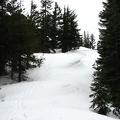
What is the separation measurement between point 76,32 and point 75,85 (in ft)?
70.1

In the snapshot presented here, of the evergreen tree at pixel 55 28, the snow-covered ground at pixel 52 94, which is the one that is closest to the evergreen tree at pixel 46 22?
the evergreen tree at pixel 55 28

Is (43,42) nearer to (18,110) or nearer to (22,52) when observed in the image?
(22,52)

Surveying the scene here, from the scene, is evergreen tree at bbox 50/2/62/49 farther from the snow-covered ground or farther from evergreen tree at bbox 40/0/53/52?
the snow-covered ground

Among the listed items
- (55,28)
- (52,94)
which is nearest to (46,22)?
(55,28)

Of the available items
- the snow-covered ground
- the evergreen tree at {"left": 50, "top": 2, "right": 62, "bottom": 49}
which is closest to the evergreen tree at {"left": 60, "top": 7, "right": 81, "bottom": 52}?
the evergreen tree at {"left": 50, "top": 2, "right": 62, "bottom": 49}

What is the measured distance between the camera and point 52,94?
13.5 m

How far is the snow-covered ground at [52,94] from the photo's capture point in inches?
315

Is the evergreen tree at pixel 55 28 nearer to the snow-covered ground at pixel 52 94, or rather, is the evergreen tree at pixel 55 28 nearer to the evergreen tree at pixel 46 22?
the evergreen tree at pixel 46 22

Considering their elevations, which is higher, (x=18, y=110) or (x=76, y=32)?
(x=76, y=32)

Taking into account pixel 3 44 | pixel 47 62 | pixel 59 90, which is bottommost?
pixel 59 90

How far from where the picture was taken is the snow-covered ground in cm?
800

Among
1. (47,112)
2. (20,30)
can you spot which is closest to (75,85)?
(20,30)

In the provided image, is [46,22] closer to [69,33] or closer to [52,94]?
[69,33]

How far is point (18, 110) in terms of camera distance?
8.69 meters
